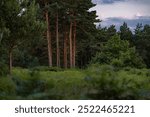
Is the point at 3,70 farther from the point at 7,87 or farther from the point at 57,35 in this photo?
the point at 57,35

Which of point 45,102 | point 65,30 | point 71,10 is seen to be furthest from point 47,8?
point 45,102

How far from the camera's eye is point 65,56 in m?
61.3

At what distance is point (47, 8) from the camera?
176ft

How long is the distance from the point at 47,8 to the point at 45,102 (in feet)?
148

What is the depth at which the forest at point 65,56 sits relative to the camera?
1126cm

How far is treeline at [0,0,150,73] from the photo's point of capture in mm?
29625

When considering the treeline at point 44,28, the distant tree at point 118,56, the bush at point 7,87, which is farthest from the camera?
the distant tree at point 118,56

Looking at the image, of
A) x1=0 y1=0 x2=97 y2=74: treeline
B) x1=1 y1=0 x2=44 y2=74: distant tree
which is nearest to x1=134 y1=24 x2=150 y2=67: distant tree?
x1=0 y1=0 x2=97 y2=74: treeline

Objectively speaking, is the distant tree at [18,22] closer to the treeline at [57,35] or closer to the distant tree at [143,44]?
the treeline at [57,35]

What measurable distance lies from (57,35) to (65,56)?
15.5ft

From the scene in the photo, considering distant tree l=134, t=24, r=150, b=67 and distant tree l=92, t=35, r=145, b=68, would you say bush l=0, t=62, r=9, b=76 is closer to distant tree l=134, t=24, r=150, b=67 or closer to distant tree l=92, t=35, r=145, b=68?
distant tree l=92, t=35, r=145, b=68

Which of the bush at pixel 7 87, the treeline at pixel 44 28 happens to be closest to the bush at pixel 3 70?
the bush at pixel 7 87

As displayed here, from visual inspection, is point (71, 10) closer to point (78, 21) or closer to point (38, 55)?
point (78, 21)

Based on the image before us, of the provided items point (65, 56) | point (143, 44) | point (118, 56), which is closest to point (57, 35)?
point (65, 56)
